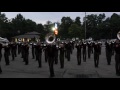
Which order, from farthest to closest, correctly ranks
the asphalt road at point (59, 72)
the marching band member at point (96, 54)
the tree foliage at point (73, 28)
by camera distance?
the tree foliage at point (73, 28) < the marching band member at point (96, 54) < the asphalt road at point (59, 72)

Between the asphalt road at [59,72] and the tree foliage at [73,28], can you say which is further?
the tree foliage at [73,28]

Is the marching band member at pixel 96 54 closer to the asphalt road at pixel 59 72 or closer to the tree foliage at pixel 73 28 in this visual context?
the asphalt road at pixel 59 72

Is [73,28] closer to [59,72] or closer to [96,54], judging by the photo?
[96,54]

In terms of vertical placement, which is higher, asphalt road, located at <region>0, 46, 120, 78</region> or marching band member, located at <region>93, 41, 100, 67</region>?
marching band member, located at <region>93, 41, 100, 67</region>

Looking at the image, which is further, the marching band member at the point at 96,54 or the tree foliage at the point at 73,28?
the tree foliage at the point at 73,28

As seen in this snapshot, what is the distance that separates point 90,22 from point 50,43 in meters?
121

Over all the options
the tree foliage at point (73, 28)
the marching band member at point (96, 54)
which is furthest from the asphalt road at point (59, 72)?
the tree foliage at point (73, 28)

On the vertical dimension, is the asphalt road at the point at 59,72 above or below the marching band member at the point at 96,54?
below

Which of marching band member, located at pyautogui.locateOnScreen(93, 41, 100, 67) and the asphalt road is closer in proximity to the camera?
the asphalt road

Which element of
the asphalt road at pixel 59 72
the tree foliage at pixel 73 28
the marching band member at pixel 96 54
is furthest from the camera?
the tree foliage at pixel 73 28

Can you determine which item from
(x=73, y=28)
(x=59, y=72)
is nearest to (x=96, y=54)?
(x=59, y=72)

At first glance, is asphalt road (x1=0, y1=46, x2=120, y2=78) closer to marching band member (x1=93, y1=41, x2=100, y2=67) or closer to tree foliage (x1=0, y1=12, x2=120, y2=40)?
marching band member (x1=93, y1=41, x2=100, y2=67)

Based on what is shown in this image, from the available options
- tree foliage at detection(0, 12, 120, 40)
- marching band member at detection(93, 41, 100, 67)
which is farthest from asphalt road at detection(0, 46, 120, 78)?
tree foliage at detection(0, 12, 120, 40)
